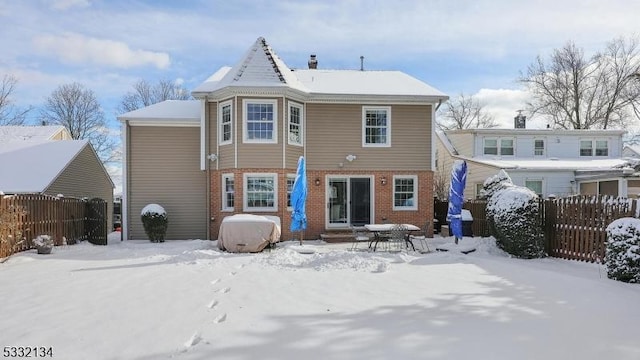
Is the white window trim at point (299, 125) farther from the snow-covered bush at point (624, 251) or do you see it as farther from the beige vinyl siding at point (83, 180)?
the snow-covered bush at point (624, 251)

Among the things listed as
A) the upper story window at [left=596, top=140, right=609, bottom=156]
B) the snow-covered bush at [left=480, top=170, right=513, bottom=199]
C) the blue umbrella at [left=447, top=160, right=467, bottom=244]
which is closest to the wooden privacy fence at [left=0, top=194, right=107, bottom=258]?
the blue umbrella at [left=447, top=160, right=467, bottom=244]

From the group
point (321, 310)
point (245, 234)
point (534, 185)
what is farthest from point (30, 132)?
point (534, 185)

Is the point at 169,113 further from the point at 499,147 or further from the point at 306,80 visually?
the point at 499,147

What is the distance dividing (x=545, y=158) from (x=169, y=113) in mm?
20403

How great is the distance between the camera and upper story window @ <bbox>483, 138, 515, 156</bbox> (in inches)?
1049

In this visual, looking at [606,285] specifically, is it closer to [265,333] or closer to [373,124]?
[265,333]

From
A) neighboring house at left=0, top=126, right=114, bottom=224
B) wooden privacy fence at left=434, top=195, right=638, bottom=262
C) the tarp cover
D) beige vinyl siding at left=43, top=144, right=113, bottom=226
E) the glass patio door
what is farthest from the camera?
beige vinyl siding at left=43, top=144, right=113, bottom=226

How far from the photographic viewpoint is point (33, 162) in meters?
20.2

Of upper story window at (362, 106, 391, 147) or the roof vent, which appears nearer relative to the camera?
upper story window at (362, 106, 391, 147)

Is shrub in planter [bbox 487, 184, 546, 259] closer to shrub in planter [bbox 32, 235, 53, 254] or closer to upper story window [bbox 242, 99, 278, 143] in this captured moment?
upper story window [bbox 242, 99, 278, 143]

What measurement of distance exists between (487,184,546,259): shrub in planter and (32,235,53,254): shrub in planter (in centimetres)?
1192

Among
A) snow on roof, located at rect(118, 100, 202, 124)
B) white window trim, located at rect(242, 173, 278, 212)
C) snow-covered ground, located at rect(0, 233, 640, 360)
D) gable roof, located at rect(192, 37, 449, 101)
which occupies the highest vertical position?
gable roof, located at rect(192, 37, 449, 101)

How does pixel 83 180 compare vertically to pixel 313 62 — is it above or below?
below

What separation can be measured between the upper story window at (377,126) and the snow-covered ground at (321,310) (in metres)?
7.67
